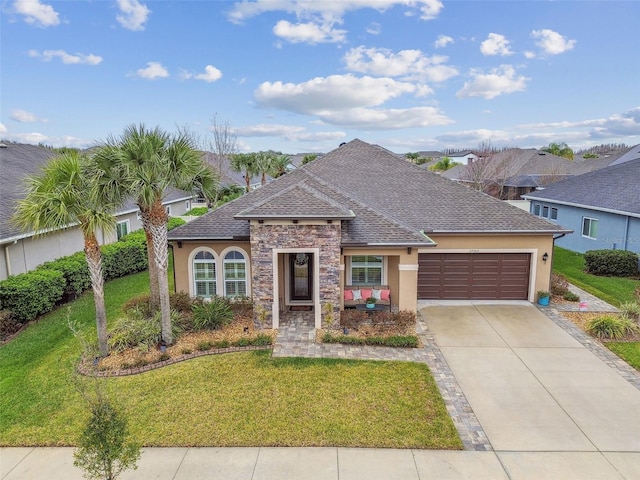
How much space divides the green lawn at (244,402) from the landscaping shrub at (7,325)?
126 cm

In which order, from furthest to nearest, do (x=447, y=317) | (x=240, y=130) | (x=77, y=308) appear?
(x=240, y=130) < (x=77, y=308) < (x=447, y=317)

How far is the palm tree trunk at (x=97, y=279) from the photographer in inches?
380

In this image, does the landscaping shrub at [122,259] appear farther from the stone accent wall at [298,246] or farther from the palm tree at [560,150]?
the palm tree at [560,150]

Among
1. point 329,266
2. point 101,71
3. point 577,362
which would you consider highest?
point 101,71

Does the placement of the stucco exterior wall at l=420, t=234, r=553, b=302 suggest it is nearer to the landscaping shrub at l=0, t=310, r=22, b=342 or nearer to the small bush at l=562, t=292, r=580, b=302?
the small bush at l=562, t=292, r=580, b=302

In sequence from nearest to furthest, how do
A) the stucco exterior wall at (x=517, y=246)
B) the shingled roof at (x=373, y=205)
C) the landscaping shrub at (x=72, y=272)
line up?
the shingled roof at (x=373, y=205) → the stucco exterior wall at (x=517, y=246) → the landscaping shrub at (x=72, y=272)

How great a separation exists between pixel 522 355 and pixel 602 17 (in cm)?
1526

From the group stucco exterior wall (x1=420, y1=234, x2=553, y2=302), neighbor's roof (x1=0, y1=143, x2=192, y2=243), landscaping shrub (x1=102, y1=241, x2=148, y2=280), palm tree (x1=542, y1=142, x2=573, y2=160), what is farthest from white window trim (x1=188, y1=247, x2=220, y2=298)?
palm tree (x1=542, y1=142, x2=573, y2=160)

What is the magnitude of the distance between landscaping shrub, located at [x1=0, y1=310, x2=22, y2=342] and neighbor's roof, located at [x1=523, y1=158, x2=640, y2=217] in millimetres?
25783

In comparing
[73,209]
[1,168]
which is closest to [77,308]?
[73,209]

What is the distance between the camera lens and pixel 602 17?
1650 centimetres

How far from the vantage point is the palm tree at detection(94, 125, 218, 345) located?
9.60 m

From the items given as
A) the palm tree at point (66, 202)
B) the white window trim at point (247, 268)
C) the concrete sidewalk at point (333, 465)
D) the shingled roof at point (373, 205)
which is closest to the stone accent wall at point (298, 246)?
the shingled roof at point (373, 205)

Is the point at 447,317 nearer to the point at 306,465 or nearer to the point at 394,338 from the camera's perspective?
the point at 394,338
